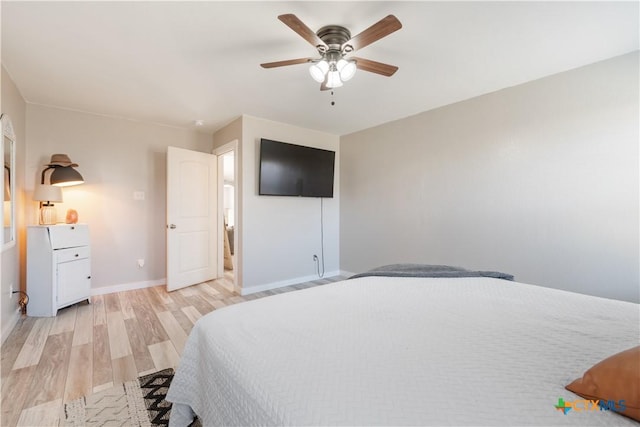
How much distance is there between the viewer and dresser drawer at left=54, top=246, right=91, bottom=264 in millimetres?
2854

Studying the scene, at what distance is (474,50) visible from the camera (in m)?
2.12

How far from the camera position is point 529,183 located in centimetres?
264

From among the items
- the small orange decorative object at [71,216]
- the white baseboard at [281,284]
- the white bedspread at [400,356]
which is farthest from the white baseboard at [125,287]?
the white bedspread at [400,356]

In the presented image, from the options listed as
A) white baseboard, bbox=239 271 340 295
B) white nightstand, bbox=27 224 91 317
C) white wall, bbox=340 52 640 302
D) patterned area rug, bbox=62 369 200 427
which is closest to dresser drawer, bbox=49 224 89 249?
white nightstand, bbox=27 224 91 317

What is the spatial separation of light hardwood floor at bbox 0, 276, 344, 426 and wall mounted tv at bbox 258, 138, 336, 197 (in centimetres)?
153

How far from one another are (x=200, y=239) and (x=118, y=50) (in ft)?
8.27

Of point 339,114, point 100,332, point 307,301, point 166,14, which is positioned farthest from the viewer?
point 339,114

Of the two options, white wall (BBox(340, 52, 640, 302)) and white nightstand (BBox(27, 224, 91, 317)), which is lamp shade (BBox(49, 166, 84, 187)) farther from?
white wall (BBox(340, 52, 640, 302))

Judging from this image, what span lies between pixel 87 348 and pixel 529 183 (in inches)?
159

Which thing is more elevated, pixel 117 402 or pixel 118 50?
pixel 118 50

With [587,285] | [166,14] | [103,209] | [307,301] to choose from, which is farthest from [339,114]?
[103,209]

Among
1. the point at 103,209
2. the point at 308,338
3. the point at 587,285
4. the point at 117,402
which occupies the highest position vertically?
the point at 103,209

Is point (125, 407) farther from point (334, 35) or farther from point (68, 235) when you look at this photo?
point (334, 35)

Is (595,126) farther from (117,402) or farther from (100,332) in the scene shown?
(100,332)
